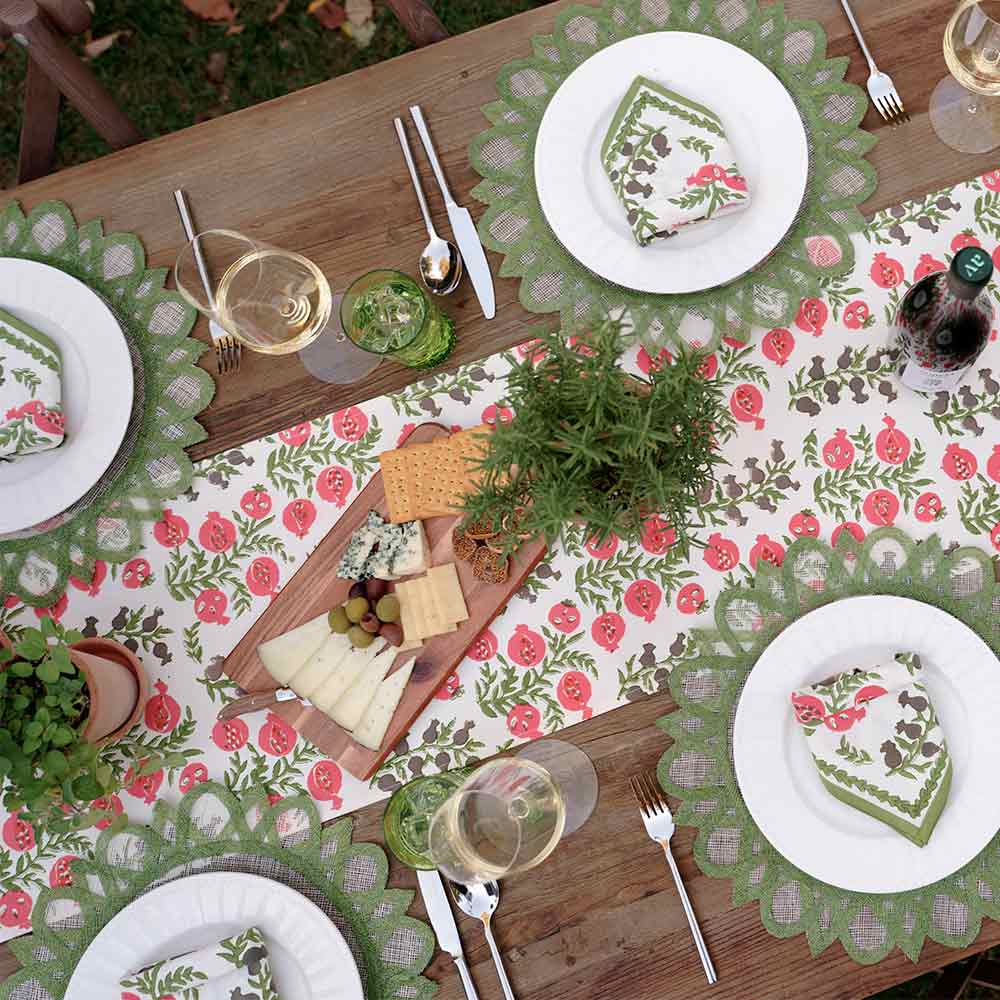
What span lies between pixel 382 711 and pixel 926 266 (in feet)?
3.20

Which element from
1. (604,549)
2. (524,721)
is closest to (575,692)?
(524,721)

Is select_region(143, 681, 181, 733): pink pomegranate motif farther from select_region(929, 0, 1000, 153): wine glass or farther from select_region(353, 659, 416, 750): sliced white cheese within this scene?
select_region(929, 0, 1000, 153): wine glass

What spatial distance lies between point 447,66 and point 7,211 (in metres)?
0.69

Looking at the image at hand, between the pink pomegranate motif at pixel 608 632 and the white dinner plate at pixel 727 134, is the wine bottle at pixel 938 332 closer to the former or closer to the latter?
the white dinner plate at pixel 727 134

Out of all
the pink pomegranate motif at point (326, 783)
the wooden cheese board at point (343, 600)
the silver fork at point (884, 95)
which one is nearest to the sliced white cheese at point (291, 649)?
the wooden cheese board at point (343, 600)

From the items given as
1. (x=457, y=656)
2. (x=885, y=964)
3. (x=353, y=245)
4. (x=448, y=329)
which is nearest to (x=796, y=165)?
(x=448, y=329)

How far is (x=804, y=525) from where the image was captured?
1.27 meters

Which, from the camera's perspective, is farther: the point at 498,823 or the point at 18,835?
the point at 18,835

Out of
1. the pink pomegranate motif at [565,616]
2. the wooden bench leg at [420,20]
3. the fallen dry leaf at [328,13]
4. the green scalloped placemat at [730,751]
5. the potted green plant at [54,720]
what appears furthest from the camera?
the fallen dry leaf at [328,13]

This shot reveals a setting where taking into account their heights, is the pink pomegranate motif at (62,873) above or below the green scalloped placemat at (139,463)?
below

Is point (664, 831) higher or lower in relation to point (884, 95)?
lower

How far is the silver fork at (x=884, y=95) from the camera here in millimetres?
1307

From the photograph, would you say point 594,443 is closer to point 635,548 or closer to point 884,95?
point 635,548

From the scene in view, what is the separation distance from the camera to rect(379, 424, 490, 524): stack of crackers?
4.05 ft
